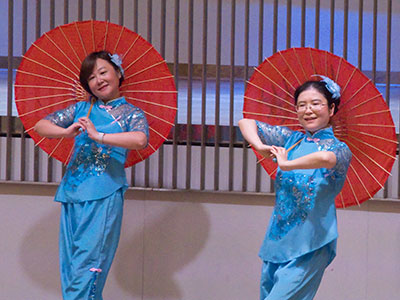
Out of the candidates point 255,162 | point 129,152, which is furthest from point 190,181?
point 129,152

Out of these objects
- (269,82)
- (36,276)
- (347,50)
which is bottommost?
(36,276)

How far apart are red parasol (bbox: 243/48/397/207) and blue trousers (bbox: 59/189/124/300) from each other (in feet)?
2.56

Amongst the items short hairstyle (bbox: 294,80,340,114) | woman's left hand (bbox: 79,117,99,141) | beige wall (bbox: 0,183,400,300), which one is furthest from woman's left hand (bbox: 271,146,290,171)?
beige wall (bbox: 0,183,400,300)

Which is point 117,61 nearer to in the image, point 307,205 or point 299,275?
point 307,205

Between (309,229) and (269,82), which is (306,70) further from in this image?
(309,229)

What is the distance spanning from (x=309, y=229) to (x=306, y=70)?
70cm

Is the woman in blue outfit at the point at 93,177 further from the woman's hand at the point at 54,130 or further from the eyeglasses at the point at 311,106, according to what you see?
the eyeglasses at the point at 311,106

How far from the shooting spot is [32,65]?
296 cm

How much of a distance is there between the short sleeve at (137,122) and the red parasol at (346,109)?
46cm

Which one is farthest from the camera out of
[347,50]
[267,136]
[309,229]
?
[347,50]

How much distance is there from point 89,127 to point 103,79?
0.28 meters

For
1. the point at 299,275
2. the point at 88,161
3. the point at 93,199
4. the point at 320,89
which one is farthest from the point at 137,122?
the point at 299,275

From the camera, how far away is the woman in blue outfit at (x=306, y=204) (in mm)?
2502

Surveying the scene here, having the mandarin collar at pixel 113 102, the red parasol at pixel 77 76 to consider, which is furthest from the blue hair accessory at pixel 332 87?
the mandarin collar at pixel 113 102
